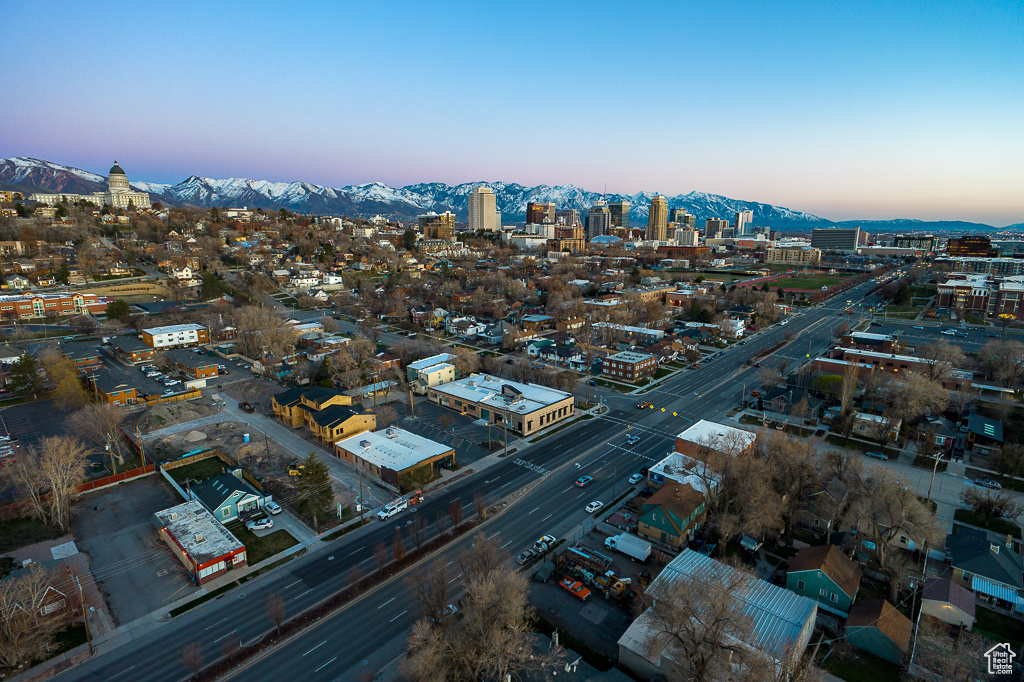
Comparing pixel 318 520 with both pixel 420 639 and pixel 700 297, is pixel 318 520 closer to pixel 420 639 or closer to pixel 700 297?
pixel 420 639

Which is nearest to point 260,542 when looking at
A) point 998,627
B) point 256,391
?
point 256,391

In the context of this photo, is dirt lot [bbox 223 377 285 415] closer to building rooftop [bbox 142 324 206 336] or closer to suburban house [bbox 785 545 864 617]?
building rooftop [bbox 142 324 206 336]

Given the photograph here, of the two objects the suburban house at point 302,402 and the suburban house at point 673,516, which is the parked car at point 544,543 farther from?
the suburban house at point 302,402

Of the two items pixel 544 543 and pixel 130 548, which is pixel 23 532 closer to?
pixel 130 548

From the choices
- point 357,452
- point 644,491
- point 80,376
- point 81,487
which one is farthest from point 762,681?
point 80,376

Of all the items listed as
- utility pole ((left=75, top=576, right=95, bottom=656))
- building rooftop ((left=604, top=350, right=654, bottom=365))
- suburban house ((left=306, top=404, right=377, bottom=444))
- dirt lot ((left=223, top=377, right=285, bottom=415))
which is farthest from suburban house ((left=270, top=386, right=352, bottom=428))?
building rooftop ((left=604, top=350, right=654, bottom=365))

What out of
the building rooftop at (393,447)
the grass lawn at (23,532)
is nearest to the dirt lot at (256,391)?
the building rooftop at (393,447)
